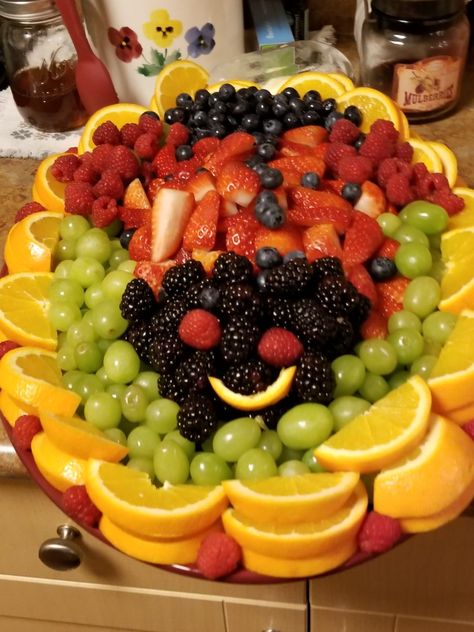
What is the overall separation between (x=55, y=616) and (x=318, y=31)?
4.01 feet

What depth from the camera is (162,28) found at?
120 centimetres

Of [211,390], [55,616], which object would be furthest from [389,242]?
[55,616]

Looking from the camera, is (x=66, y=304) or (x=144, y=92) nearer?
(x=66, y=304)

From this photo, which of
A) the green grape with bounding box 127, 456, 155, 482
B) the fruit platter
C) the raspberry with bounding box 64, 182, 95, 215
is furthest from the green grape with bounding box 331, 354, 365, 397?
the raspberry with bounding box 64, 182, 95, 215

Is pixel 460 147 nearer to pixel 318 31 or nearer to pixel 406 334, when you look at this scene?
pixel 318 31

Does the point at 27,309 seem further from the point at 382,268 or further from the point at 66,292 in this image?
the point at 382,268

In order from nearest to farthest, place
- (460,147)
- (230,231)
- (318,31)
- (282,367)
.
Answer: (282,367) < (230,231) < (460,147) < (318,31)

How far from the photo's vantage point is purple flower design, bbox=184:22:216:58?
1.22 m

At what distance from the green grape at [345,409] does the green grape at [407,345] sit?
75 mm

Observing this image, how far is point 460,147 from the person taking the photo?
1.24m

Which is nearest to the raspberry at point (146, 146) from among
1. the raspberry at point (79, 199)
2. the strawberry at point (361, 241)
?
the raspberry at point (79, 199)

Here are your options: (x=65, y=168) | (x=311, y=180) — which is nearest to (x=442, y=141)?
(x=311, y=180)

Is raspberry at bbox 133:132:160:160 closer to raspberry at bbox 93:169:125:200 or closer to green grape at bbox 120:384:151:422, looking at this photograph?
raspberry at bbox 93:169:125:200

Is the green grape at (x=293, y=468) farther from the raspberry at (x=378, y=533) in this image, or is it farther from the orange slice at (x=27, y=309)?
the orange slice at (x=27, y=309)
